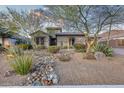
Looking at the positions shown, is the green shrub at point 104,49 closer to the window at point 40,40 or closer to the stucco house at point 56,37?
the stucco house at point 56,37

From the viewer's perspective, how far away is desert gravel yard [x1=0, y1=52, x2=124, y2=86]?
12.3 ft

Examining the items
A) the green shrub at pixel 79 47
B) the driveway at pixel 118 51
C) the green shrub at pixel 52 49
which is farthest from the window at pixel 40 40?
the driveway at pixel 118 51

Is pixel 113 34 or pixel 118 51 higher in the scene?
pixel 113 34

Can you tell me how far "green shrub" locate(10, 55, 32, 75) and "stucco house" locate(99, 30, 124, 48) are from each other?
133 centimetres

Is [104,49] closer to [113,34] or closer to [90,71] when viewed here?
[113,34]

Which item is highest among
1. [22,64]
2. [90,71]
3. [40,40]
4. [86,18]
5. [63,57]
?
[86,18]

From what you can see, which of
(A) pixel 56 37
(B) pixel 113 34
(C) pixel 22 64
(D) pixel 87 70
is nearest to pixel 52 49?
(A) pixel 56 37

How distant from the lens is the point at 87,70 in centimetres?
379

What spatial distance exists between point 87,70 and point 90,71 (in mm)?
56

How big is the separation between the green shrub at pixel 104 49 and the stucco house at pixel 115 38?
0.26 ft

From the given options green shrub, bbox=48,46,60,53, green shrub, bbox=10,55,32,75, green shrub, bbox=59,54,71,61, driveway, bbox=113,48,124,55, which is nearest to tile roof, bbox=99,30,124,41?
driveway, bbox=113,48,124,55

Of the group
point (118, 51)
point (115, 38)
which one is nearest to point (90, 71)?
point (118, 51)

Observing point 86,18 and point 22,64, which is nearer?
point 22,64

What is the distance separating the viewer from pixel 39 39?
3805mm
